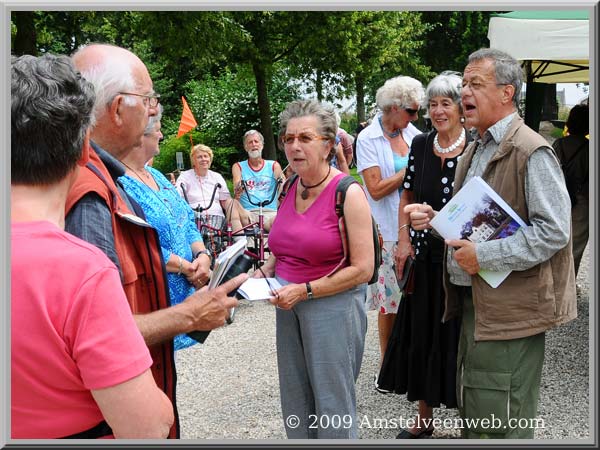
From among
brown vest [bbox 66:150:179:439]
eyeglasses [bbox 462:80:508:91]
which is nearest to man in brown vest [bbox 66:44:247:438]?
brown vest [bbox 66:150:179:439]

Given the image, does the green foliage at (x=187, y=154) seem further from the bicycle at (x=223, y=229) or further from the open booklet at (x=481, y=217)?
the open booklet at (x=481, y=217)

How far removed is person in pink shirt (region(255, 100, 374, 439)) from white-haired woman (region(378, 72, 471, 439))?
2.61 ft

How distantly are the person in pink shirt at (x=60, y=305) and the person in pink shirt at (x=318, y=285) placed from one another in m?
1.39

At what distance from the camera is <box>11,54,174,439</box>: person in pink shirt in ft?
4.15

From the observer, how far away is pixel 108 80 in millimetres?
2070

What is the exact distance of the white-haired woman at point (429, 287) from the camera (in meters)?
3.62

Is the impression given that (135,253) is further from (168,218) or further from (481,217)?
(481,217)

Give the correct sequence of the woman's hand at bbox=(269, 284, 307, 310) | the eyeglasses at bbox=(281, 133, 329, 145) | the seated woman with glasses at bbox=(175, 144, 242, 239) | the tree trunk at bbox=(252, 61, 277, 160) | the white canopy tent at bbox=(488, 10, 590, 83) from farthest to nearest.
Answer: the tree trunk at bbox=(252, 61, 277, 160) < the seated woman with glasses at bbox=(175, 144, 242, 239) < the white canopy tent at bbox=(488, 10, 590, 83) < the eyeglasses at bbox=(281, 133, 329, 145) < the woman's hand at bbox=(269, 284, 307, 310)

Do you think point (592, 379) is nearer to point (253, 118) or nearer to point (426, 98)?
point (426, 98)

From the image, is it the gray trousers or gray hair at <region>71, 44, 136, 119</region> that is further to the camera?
the gray trousers

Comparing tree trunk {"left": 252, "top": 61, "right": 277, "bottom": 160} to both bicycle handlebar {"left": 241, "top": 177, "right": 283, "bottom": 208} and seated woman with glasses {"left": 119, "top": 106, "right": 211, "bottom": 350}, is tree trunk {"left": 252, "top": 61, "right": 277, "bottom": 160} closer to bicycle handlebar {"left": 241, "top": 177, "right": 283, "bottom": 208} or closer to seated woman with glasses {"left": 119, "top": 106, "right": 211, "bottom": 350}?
bicycle handlebar {"left": 241, "top": 177, "right": 283, "bottom": 208}

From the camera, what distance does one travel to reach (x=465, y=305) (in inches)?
110

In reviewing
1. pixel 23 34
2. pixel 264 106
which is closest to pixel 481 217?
pixel 23 34

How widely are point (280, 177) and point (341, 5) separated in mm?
5459
